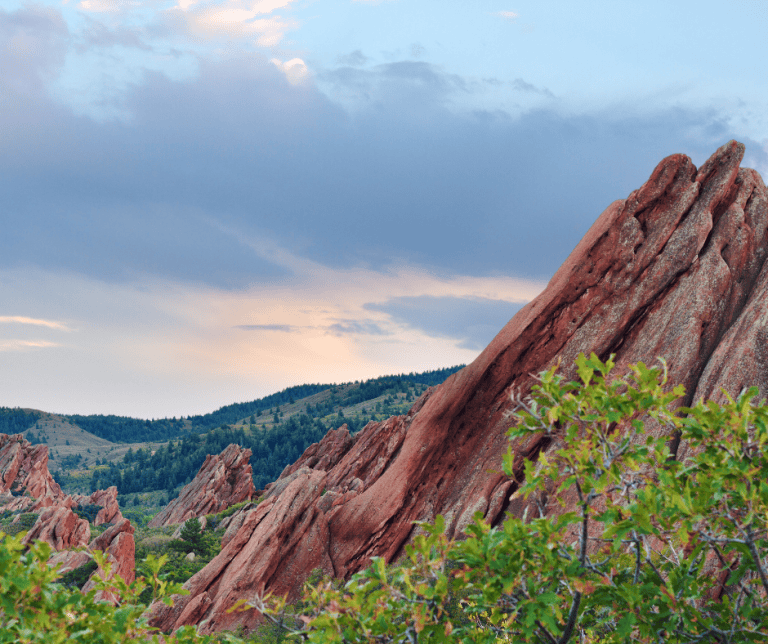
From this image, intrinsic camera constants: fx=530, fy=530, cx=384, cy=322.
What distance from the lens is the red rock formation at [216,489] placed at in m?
93.4

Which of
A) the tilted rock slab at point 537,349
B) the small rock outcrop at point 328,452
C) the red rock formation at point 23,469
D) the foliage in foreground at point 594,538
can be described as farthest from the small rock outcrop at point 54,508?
the foliage in foreground at point 594,538

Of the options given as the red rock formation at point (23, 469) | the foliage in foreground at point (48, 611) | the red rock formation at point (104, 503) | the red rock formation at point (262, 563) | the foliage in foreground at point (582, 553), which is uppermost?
the foliage in foreground at point (582, 553)

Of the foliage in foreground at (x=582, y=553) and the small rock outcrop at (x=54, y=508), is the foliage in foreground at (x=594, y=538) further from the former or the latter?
the small rock outcrop at (x=54, y=508)

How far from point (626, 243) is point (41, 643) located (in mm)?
31747

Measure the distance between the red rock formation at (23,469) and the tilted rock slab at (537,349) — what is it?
11166cm

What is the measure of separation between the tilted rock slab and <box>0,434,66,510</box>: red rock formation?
11166 centimetres

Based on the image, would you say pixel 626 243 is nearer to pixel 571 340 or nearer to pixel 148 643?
pixel 571 340

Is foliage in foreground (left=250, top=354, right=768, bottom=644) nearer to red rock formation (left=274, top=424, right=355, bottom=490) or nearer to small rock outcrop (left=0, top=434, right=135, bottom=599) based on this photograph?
small rock outcrop (left=0, top=434, right=135, bottom=599)

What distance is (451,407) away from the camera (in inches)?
1276

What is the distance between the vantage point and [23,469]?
131 m

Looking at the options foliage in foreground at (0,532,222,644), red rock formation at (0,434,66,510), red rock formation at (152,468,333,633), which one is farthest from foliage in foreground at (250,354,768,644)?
red rock formation at (0,434,66,510)

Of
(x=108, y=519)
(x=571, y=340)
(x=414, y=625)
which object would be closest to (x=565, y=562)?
(x=414, y=625)

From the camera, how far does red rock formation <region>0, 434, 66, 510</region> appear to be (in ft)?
408

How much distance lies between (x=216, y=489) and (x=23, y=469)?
65827mm
